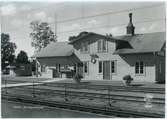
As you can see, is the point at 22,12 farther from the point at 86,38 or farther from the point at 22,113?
the point at 86,38

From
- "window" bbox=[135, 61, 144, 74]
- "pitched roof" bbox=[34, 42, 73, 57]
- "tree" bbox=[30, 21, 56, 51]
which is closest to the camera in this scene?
"tree" bbox=[30, 21, 56, 51]

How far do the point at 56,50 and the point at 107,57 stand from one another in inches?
230

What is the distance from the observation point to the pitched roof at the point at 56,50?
84.7 feet

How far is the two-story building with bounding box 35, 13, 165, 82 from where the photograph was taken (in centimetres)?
1956

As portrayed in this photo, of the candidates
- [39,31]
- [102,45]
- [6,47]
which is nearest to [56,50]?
[102,45]

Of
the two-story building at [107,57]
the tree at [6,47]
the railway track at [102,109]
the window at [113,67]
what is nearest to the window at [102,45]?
the two-story building at [107,57]

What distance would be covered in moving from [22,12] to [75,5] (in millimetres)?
1947

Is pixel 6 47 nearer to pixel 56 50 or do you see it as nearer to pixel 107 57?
pixel 107 57

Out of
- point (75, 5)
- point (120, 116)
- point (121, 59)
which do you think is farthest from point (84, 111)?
point (121, 59)

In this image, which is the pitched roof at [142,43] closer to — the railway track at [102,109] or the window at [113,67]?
the window at [113,67]

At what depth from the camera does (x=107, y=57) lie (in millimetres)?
22891

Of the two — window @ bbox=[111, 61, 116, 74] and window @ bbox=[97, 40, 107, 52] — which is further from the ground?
window @ bbox=[97, 40, 107, 52]

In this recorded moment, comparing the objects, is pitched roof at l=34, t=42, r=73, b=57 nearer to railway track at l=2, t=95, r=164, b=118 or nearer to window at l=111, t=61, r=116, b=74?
window at l=111, t=61, r=116, b=74

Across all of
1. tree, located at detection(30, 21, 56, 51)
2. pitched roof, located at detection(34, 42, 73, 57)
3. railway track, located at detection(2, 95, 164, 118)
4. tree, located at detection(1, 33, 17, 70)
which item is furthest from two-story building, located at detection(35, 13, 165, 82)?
railway track, located at detection(2, 95, 164, 118)
